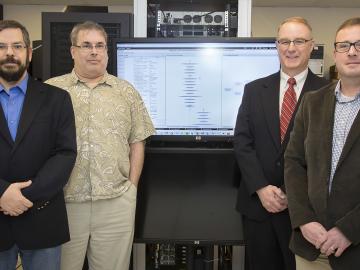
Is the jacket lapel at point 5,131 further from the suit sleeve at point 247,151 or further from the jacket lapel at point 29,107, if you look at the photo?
the suit sleeve at point 247,151

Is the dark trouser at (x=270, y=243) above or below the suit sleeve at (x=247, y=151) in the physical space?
below

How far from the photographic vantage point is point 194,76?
99.5 inches

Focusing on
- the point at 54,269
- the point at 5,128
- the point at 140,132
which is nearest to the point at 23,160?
the point at 5,128

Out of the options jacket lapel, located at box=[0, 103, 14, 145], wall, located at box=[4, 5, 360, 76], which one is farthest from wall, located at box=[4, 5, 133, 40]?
jacket lapel, located at box=[0, 103, 14, 145]

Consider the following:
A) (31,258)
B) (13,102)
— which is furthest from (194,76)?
(31,258)

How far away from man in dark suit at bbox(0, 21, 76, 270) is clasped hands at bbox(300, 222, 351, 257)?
1020mm

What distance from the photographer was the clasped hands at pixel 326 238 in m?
1.56

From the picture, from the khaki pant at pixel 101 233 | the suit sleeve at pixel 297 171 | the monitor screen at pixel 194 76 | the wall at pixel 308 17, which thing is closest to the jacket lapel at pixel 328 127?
the suit sleeve at pixel 297 171

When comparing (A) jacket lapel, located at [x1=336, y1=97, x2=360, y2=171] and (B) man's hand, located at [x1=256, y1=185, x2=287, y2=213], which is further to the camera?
(B) man's hand, located at [x1=256, y1=185, x2=287, y2=213]

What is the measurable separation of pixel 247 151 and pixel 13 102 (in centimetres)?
109

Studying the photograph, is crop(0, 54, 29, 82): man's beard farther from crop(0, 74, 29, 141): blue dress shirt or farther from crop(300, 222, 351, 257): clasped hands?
crop(300, 222, 351, 257): clasped hands

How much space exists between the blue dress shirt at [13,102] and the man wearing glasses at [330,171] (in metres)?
1.17

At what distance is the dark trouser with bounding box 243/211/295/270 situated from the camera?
1.96 meters

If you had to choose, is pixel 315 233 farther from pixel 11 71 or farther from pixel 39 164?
pixel 11 71
